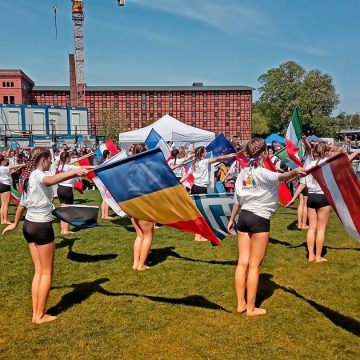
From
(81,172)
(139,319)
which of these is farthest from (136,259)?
(81,172)

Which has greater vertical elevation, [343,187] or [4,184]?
[343,187]

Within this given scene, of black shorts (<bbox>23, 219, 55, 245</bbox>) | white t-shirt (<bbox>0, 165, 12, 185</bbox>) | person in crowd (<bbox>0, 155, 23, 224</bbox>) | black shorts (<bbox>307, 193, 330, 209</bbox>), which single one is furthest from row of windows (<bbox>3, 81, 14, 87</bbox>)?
black shorts (<bbox>23, 219, 55, 245</bbox>)

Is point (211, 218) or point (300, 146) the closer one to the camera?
point (211, 218)

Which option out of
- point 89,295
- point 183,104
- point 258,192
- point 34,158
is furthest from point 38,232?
point 183,104

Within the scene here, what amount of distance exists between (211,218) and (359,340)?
2.51m

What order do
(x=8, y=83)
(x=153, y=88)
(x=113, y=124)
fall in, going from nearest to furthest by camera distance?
(x=113, y=124) → (x=8, y=83) → (x=153, y=88)

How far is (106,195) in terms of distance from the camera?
9.54m

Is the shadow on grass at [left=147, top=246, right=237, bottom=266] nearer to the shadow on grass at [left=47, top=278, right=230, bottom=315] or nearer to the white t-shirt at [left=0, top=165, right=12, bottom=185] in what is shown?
the shadow on grass at [left=47, top=278, right=230, bottom=315]

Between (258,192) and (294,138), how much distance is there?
16.3ft

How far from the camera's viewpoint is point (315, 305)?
574cm

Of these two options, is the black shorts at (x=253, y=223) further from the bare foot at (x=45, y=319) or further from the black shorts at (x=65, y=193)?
the black shorts at (x=65, y=193)

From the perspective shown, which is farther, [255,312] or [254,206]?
[255,312]

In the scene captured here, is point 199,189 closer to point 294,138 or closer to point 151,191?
point 294,138

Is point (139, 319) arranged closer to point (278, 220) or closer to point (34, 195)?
point (34, 195)
